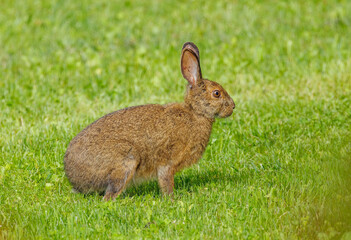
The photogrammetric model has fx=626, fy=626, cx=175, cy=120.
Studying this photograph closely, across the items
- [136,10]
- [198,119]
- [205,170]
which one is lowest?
[205,170]

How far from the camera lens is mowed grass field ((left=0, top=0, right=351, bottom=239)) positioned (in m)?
5.61

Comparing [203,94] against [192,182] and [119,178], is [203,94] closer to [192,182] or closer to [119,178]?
[192,182]

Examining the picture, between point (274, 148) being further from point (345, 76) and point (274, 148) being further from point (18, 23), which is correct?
point (18, 23)

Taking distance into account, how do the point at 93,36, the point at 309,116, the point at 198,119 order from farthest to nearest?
1. the point at 93,36
2. the point at 309,116
3. the point at 198,119

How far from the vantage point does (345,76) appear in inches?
384

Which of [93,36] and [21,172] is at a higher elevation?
[93,36]

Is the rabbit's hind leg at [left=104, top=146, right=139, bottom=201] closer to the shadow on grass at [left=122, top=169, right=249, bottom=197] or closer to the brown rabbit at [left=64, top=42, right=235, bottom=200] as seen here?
the brown rabbit at [left=64, top=42, right=235, bottom=200]

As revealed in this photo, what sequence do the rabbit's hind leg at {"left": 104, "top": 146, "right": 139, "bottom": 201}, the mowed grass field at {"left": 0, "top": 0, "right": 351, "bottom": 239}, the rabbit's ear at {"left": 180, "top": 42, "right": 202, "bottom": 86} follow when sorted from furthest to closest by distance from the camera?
1. the rabbit's ear at {"left": 180, "top": 42, "right": 202, "bottom": 86}
2. the rabbit's hind leg at {"left": 104, "top": 146, "right": 139, "bottom": 201}
3. the mowed grass field at {"left": 0, "top": 0, "right": 351, "bottom": 239}

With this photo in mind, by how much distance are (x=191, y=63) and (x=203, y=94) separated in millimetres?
361

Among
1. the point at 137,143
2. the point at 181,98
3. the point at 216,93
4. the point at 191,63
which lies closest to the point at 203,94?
the point at 216,93

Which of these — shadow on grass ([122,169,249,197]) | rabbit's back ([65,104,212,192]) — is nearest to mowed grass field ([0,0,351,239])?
shadow on grass ([122,169,249,197])

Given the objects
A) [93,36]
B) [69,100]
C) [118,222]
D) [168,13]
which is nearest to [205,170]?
[118,222]

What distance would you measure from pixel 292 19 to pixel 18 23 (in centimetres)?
548

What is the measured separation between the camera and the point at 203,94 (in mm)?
6816
